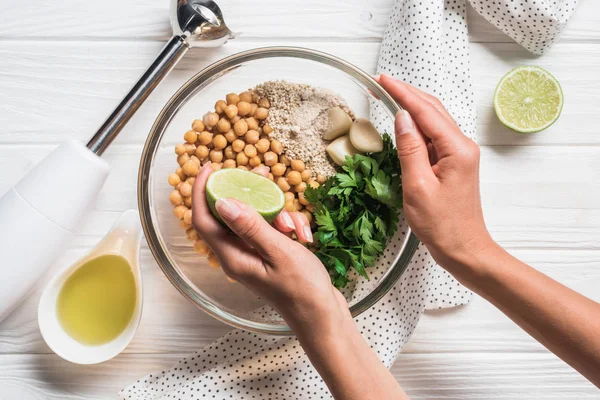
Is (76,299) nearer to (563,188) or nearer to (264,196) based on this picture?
(264,196)

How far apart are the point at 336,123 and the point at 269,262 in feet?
1.13

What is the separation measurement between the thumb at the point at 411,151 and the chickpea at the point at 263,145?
28 cm

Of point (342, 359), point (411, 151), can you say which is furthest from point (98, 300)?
point (411, 151)

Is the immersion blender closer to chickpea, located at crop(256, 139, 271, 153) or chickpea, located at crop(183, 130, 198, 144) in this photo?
chickpea, located at crop(183, 130, 198, 144)

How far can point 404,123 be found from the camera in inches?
36.6

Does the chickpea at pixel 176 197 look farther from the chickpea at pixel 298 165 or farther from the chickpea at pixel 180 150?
the chickpea at pixel 298 165

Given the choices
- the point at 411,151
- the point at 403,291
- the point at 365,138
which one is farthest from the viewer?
the point at 403,291

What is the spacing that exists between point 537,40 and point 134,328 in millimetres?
1084

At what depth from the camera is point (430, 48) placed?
115 cm

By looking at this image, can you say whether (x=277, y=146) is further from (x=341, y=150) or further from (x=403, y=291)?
(x=403, y=291)

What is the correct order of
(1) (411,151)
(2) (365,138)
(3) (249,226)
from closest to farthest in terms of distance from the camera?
(3) (249,226), (1) (411,151), (2) (365,138)

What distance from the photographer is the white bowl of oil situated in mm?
1154

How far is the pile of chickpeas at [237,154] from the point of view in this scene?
1.08 meters

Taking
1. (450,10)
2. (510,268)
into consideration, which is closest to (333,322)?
(510,268)
